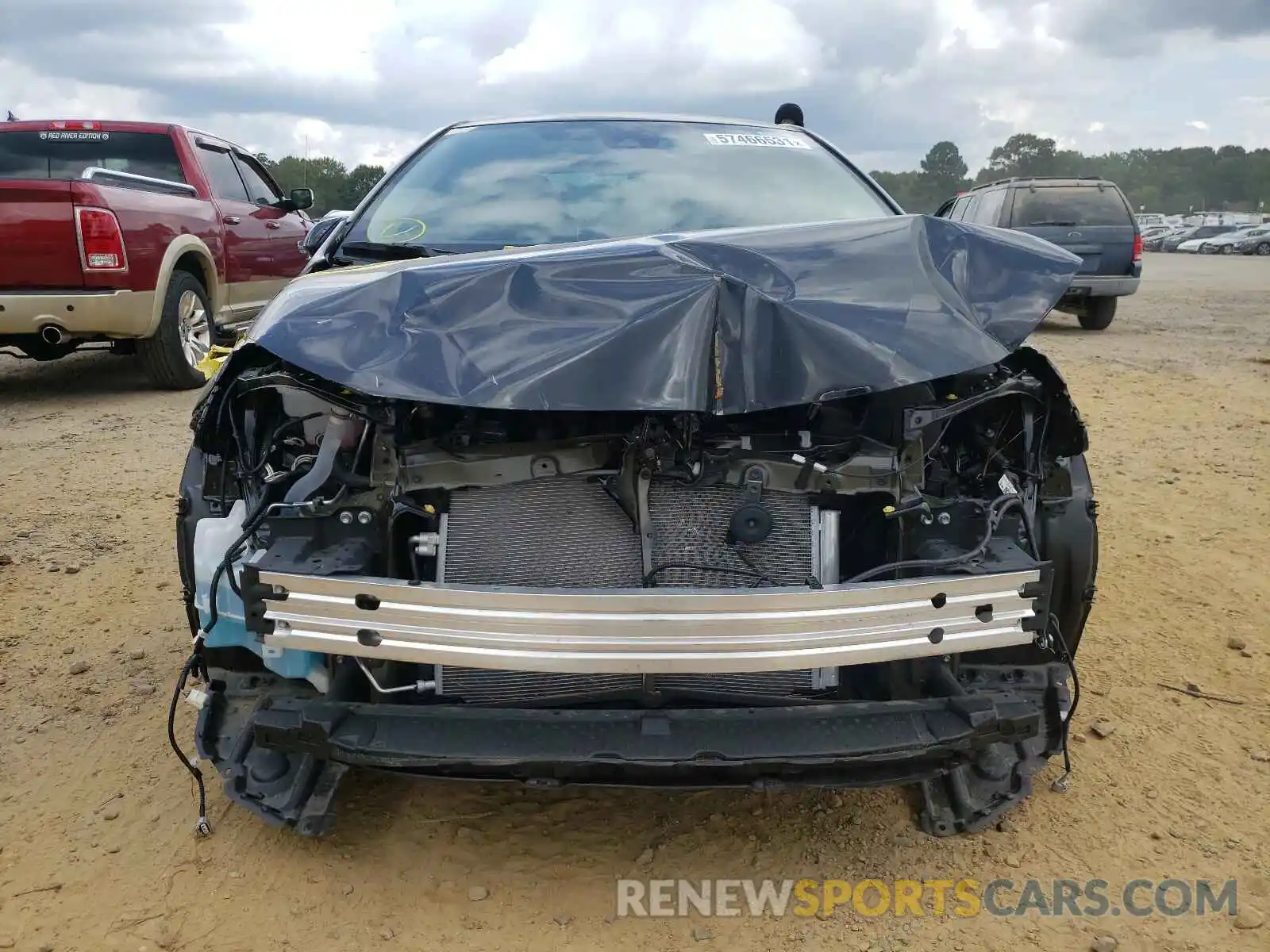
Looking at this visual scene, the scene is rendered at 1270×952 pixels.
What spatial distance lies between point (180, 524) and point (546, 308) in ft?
3.66

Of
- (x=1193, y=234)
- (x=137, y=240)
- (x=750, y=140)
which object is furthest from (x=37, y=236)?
(x=1193, y=234)

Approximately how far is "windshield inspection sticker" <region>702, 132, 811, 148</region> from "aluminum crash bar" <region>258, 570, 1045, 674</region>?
2.25m

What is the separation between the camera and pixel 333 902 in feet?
7.13

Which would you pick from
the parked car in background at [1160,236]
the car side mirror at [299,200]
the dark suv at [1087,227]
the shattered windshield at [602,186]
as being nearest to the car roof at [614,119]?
the shattered windshield at [602,186]

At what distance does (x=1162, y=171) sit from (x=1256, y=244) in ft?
170

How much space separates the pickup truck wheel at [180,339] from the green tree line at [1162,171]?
210 feet

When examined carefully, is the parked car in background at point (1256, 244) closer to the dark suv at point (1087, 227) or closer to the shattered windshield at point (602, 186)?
the dark suv at point (1087, 227)

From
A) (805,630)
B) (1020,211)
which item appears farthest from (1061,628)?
(1020,211)

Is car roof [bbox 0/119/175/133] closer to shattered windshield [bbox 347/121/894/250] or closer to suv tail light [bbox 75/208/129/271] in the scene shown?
suv tail light [bbox 75/208/129/271]

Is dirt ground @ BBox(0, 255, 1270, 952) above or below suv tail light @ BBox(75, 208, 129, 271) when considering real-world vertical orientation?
below

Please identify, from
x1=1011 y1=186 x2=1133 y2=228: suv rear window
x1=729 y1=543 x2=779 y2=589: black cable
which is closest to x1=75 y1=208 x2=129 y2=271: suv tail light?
x1=729 y1=543 x2=779 y2=589: black cable

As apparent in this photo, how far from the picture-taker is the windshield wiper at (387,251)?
10.0 ft

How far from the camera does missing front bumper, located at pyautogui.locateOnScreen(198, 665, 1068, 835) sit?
1.96m

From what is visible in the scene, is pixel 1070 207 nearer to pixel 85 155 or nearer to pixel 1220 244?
pixel 85 155
